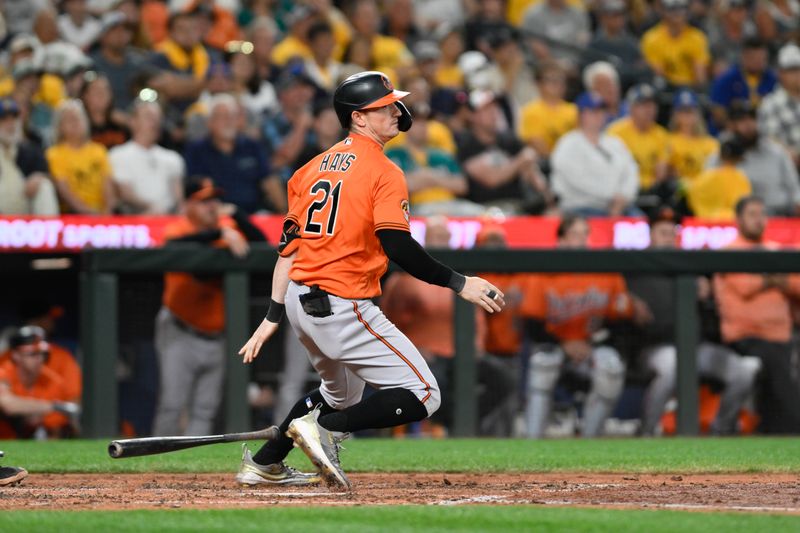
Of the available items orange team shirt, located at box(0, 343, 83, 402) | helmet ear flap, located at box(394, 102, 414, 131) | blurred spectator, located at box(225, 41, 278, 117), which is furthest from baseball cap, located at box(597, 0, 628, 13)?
helmet ear flap, located at box(394, 102, 414, 131)

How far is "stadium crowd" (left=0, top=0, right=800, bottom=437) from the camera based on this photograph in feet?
32.2

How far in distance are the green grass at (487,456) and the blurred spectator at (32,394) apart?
0.57m

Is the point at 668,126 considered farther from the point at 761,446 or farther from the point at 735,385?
the point at 761,446

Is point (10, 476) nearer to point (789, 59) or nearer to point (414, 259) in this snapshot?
point (414, 259)

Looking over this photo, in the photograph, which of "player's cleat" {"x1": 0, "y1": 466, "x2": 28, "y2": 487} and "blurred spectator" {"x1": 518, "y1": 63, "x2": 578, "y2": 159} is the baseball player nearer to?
"player's cleat" {"x1": 0, "y1": 466, "x2": 28, "y2": 487}

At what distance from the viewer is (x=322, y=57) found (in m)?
13.0

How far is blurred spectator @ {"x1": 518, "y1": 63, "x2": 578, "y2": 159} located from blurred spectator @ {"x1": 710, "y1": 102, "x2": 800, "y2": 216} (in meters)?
1.48

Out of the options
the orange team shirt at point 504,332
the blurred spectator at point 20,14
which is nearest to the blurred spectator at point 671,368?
the orange team shirt at point 504,332

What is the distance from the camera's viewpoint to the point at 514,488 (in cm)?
610

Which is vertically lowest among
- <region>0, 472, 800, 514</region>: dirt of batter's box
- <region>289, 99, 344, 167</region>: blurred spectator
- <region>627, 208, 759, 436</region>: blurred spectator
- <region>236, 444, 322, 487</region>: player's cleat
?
<region>0, 472, 800, 514</region>: dirt of batter's box

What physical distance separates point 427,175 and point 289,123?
1.38 meters

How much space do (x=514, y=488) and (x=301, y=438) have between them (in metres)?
1.06

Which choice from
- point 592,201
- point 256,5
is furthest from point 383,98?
point 256,5

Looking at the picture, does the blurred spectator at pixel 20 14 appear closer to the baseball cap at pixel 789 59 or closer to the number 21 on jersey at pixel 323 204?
the baseball cap at pixel 789 59
